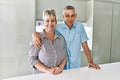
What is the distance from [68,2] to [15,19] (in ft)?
3.36

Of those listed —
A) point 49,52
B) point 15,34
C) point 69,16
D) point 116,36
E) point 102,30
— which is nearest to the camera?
point 49,52

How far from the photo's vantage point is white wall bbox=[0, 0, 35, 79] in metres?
2.42

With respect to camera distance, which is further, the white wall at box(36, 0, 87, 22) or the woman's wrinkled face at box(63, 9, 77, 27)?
the white wall at box(36, 0, 87, 22)

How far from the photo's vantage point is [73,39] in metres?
1.75

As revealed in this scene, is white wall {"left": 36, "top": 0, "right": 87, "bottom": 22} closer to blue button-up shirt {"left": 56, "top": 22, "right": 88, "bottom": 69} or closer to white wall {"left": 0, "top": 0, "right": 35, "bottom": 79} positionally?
white wall {"left": 0, "top": 0, "right": 35, "bottom": 79}

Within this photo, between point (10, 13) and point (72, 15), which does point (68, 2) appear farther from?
point (72, 15)

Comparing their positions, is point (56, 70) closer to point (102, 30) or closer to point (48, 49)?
point (48, 49)

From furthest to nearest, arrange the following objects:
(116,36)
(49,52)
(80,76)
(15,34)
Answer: (116,36) < (15,34) < (49,52) < (80,76)

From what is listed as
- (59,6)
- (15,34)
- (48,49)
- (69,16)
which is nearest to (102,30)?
(59,6)

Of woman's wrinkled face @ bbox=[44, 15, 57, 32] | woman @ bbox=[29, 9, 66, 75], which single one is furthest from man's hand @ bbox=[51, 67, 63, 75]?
woman's wrinkled face @ bbox=[44, 15, 57, 32]

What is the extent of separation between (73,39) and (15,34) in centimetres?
108

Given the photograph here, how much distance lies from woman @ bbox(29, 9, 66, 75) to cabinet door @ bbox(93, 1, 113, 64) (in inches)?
73.6

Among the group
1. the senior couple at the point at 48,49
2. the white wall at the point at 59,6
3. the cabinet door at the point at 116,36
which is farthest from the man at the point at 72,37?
the cabinet door at the point at 116,36

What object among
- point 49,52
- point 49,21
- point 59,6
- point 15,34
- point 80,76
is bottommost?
point 80,76
